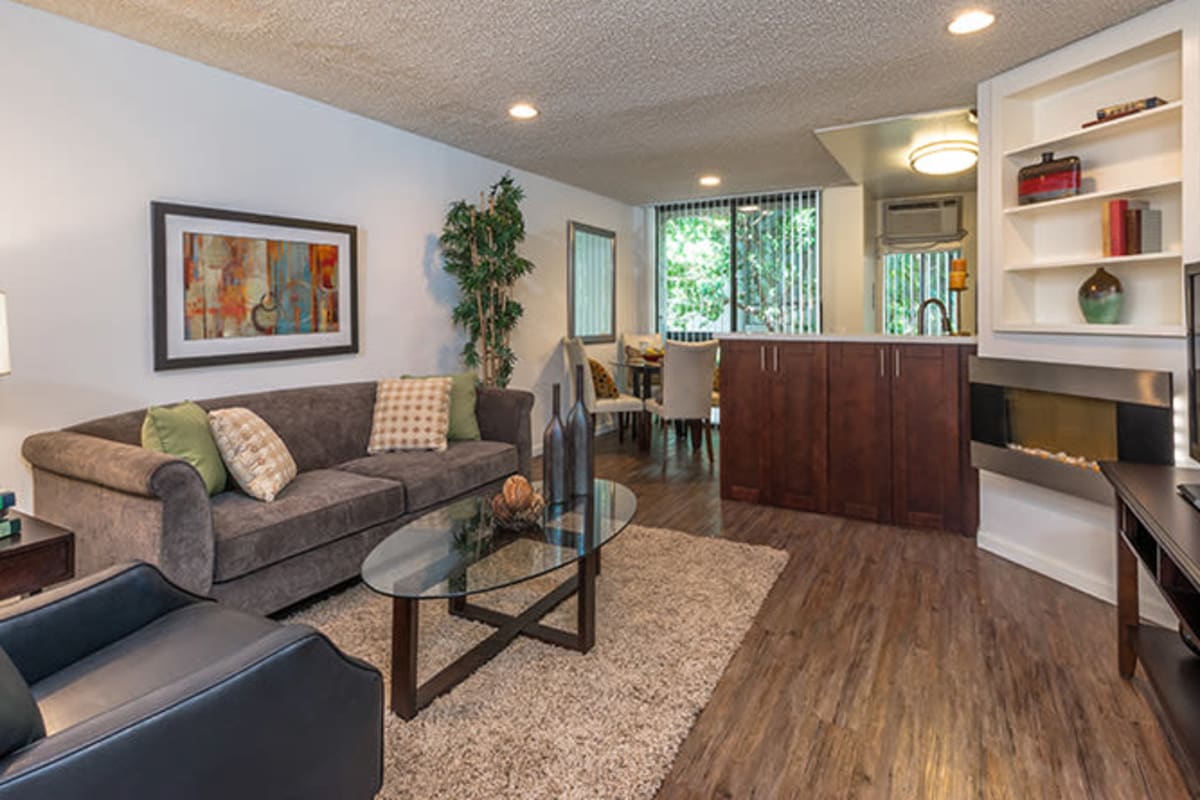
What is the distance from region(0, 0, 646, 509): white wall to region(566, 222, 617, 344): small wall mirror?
1.97m

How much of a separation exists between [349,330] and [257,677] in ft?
9.90

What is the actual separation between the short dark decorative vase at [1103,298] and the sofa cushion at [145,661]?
133 inches

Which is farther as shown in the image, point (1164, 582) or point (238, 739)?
point (1164, 582)

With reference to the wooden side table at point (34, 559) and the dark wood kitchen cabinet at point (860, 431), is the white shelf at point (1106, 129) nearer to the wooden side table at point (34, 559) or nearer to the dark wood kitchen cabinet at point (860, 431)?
the dark wood kitchen cabinet at point (860, 431)

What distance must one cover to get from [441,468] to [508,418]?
27.9 inches

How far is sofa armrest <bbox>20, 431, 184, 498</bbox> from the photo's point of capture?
215 centimetres

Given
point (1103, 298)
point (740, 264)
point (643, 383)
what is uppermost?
point (740, 264)

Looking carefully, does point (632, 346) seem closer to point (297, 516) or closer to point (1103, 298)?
point (1103, 298)

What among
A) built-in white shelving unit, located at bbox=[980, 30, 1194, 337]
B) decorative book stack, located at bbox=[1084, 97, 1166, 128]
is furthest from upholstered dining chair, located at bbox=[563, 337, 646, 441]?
decorative book stack, located at bbox=[1084, 97, 1166, 128]

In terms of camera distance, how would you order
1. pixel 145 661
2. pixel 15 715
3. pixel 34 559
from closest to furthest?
pixel 15 715
pixel 145 661
pixel 34 559

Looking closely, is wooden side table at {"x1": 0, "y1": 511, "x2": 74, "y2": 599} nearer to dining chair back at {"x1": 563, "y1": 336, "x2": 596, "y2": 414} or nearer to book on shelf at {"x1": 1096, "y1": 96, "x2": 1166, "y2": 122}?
dining chair back at {"x1": 563, "y1": 336, "x2": 596, "y2": 414}

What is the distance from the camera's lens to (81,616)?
1481 mm

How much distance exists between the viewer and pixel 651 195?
6.45 m

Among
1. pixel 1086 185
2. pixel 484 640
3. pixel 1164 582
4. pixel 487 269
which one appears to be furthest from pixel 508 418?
pixel 1086 185
